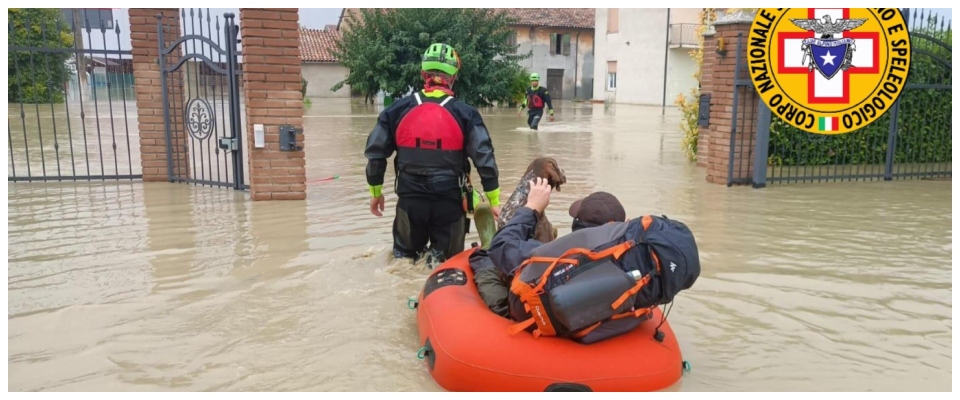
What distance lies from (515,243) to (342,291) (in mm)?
1836

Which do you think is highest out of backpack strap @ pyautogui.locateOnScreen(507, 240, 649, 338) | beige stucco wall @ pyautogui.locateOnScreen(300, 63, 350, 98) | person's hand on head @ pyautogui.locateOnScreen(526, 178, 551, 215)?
beige stucco wall @ pyautogui.locateOnScreen(300, 63, 350, 98)

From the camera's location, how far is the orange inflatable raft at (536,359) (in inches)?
128

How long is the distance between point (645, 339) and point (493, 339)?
68 centimetres

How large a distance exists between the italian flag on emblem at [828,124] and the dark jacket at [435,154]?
262 inches

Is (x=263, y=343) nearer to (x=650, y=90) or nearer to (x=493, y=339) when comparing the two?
(x=493, y=339)

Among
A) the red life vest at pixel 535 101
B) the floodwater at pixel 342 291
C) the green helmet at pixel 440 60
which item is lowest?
the floodwater at pixel 342 291

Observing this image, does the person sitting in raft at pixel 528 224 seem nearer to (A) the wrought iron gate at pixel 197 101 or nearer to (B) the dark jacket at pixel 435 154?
(B) the dark jacket at pixel 435 154

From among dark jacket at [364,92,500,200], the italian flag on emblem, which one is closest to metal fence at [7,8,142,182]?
dark jacket at [364,92,500,200]

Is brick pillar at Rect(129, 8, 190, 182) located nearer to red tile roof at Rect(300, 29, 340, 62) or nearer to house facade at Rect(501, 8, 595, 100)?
red tile roof at Rect(300, 29, 340, 62)

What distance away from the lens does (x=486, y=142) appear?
16.3 feet

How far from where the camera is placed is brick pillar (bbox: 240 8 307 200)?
7.72 m

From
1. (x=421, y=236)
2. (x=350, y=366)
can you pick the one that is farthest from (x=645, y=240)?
(x=421, y=236)

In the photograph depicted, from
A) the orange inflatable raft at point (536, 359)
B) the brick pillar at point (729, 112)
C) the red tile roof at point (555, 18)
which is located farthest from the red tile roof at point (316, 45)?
the orange inflatable raft at point (536, 359)

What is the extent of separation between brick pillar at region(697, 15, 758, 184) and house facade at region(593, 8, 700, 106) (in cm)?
2618
